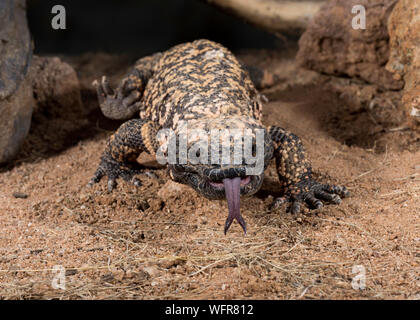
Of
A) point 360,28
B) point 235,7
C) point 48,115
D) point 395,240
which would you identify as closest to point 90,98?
point 48,115

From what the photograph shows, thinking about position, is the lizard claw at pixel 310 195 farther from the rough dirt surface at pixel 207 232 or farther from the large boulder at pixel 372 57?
the large boulder at pixel 372 57

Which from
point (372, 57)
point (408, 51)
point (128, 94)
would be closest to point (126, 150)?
point (128, 94)

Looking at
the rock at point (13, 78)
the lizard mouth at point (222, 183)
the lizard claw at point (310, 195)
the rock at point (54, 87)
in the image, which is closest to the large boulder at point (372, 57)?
the lizard claw at point (310, 195)

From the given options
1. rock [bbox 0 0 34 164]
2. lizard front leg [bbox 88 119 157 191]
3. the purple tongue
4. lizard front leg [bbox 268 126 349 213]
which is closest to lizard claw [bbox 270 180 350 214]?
lizard front leg [bbox 268 126 349 213]

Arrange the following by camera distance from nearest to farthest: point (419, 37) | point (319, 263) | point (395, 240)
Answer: point (319, 263) < point (395, 240) < point (419, 37)

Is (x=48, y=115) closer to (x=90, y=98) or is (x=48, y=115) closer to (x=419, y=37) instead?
(x=90, y=98)

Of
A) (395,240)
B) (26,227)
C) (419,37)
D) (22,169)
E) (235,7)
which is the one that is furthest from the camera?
(235,7)

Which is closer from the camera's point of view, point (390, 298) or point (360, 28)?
point (390, 298)
